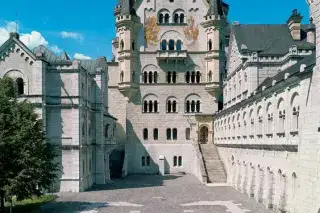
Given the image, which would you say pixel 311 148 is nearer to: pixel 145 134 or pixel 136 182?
pixel 136 182

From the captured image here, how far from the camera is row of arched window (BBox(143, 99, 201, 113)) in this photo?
62.0m

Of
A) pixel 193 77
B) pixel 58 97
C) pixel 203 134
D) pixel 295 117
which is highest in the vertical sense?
pixel 193 77

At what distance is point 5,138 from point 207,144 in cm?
3799

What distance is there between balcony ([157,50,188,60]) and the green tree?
33.4 m

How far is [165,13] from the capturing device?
6291 cm

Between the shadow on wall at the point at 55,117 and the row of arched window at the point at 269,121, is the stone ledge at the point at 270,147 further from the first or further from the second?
the shadow on wall at the point at 55,117

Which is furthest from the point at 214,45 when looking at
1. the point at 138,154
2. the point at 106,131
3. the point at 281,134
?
the point at 281,134

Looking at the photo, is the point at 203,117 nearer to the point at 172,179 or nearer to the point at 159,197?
the point at 172,179

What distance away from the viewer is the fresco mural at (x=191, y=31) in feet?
205

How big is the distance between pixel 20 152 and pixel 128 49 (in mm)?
35294

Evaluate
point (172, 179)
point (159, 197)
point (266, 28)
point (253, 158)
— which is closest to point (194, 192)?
point (159, 197)

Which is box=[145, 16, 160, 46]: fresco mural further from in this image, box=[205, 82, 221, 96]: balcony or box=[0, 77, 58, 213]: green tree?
box=[0, 77, 58, 213]: green tree

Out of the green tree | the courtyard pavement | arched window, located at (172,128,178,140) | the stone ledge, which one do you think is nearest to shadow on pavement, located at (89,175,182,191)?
the courtyard pavement

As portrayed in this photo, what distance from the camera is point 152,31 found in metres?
62.8
